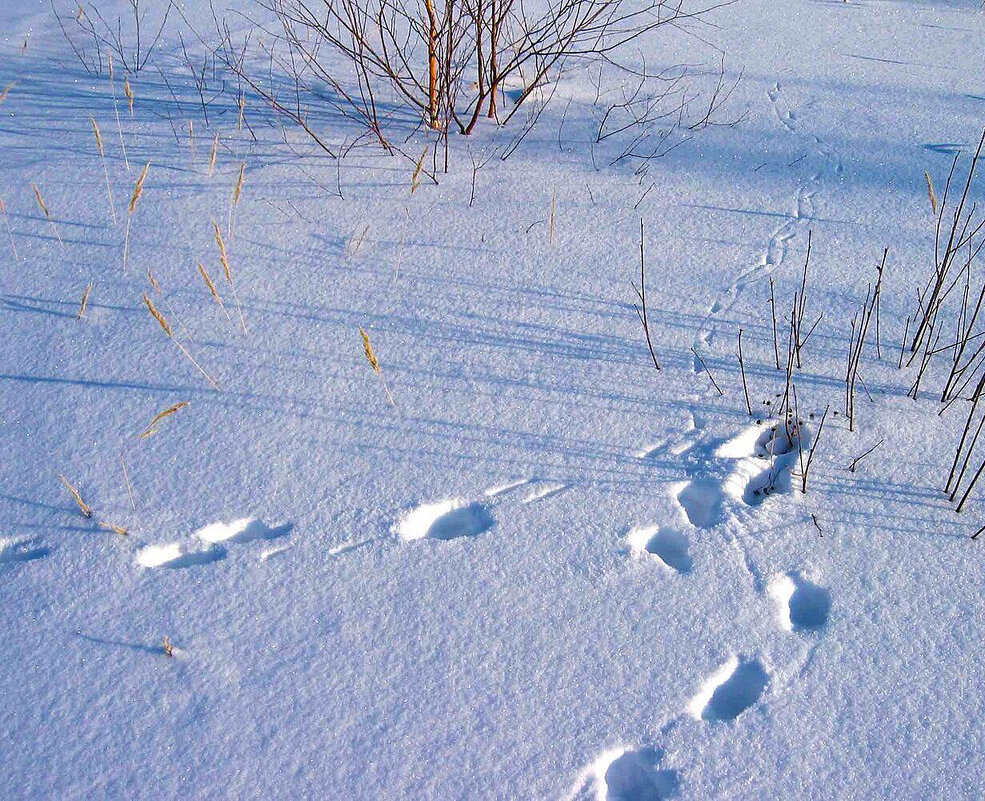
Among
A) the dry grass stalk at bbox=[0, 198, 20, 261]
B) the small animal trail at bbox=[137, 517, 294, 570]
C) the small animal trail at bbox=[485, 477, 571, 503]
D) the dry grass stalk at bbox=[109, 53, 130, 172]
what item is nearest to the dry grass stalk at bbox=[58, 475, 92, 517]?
the small animal trail at bbox=[137, 517, 294, 570]

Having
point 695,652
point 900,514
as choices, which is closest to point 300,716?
point 695,652

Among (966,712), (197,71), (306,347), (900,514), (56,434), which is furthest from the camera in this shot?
(197,71)

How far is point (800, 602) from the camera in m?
1.46

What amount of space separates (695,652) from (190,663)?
0.88m

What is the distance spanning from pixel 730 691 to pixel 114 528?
120 cm

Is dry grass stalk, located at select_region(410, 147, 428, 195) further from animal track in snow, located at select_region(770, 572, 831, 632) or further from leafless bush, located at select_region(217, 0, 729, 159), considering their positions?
animal track in snow, located at select_region(770, 572, 831, 632)

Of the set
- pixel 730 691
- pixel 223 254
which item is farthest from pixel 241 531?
pixel 730 691

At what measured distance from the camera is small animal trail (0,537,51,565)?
153 centimetres

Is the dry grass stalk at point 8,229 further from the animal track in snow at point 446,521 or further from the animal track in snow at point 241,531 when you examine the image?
the animal track in snow at point 446,521

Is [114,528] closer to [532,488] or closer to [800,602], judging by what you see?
[532,488]

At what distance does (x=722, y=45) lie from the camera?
3639 mm

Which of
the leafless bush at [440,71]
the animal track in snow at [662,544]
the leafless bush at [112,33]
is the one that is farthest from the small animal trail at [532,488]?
the leafless bush at [112,33]

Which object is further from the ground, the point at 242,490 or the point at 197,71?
the point at 197,71

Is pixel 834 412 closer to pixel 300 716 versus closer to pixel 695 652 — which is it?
pixel 695 652
